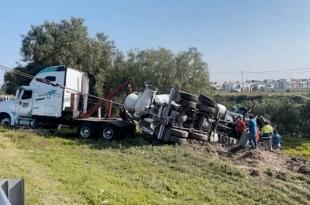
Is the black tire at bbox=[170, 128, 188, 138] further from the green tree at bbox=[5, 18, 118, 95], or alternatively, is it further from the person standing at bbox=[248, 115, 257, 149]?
the green tree at bbox=[5, 18, 118, 95]

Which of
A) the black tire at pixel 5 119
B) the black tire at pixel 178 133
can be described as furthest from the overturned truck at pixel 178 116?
the black tire at pixel 5 119

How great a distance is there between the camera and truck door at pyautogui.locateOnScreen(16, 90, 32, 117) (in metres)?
23.9

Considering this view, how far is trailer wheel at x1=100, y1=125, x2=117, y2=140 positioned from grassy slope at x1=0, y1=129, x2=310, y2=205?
330 centimetres

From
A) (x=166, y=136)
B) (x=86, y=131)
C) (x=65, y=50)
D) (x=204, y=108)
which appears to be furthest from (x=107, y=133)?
(x=65, y=50)

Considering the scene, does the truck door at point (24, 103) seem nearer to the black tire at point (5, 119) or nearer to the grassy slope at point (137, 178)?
the black tire at point (5, 119)

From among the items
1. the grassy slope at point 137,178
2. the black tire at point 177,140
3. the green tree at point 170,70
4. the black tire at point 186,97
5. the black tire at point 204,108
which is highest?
the green tree at point 170,70

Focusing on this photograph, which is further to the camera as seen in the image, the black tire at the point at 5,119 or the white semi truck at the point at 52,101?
the black tire at the point at 5,119

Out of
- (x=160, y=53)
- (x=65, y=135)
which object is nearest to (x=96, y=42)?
(x=160, y=53)

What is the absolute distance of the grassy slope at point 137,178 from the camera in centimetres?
983

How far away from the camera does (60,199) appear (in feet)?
29.4

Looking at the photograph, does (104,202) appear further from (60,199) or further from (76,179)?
(76,179)

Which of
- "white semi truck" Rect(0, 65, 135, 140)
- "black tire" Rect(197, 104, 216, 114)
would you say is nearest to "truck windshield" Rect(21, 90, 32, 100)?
"white semi truck" Rect(0, 65, 135, 140)

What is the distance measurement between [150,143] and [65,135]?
4.98m

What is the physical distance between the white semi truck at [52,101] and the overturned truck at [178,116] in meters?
3.33
